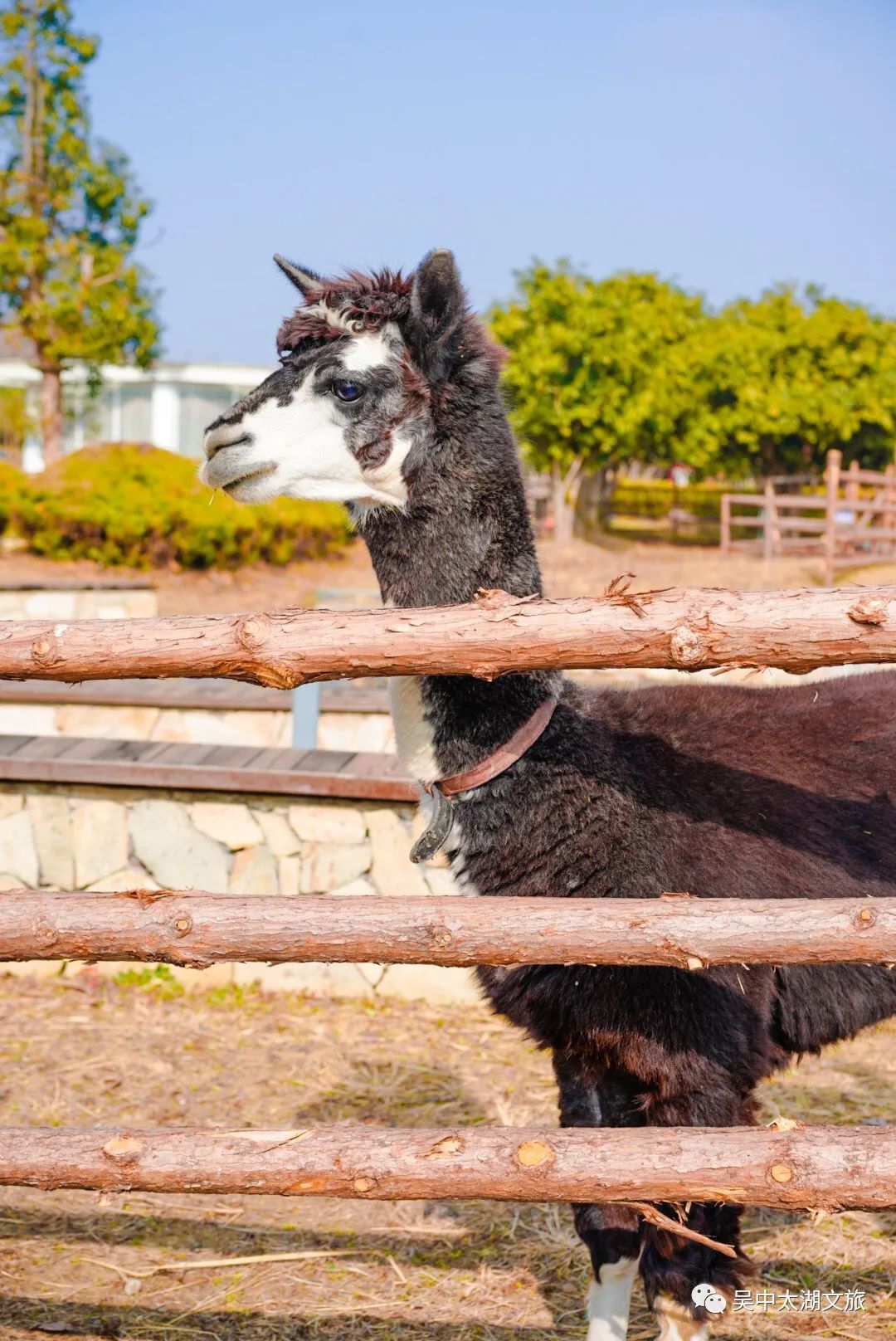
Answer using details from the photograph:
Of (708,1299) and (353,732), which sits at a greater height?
(353,732)

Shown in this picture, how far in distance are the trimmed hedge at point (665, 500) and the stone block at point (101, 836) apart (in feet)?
136

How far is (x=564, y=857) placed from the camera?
2967 millimetres

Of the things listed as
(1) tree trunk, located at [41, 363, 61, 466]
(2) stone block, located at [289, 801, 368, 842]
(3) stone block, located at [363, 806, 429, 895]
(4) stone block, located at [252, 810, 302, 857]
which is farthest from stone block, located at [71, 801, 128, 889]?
(1) tree trunk, located at [41, 363, 61, 466]

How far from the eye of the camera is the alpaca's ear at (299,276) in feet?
10.8

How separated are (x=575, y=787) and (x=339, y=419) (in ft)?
3.38

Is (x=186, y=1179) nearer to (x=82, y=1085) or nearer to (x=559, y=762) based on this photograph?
(x=559, y=762)

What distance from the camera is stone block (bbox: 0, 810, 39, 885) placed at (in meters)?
5.98

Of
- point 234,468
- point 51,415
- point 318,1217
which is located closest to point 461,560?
point 234,468

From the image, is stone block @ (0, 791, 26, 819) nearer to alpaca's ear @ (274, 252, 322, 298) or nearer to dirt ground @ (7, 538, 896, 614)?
alpaca's ear @ (274, 252, 322, 298)

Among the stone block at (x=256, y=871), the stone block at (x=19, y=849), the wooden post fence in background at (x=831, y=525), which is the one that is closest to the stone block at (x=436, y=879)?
the stone block at (x=256, y=871)

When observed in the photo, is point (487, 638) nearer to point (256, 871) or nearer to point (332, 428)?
point (332, 428)

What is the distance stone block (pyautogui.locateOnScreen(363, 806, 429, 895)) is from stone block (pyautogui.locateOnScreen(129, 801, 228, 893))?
70 centimetres

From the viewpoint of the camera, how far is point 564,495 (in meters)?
35.1

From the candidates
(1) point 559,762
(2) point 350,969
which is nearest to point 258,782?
(2) point 350,969
